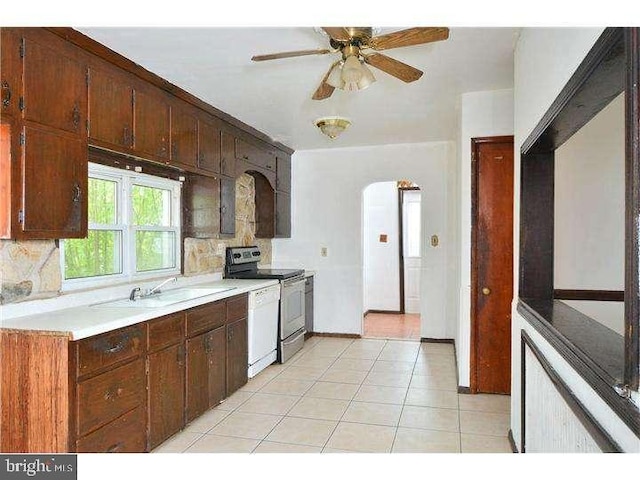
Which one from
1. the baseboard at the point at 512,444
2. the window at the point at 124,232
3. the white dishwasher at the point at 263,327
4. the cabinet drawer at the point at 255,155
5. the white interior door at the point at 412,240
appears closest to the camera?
the baseboard at the point at 512,444

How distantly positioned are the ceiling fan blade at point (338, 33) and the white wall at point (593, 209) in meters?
2.09

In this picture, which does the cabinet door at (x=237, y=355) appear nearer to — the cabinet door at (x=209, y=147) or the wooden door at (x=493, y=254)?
the cabinet door at (x=209, y=147)

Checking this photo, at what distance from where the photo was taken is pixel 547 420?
1788mm

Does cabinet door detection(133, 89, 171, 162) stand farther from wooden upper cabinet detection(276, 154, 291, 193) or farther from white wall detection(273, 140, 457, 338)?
white wall detection(273, 140, 457, 338)

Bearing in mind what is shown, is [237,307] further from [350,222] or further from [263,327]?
[350,222]

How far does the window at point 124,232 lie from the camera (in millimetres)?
2869

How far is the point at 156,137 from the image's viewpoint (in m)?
3.05

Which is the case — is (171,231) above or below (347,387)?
above

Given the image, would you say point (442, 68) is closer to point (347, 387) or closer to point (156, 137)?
point (156, 137)

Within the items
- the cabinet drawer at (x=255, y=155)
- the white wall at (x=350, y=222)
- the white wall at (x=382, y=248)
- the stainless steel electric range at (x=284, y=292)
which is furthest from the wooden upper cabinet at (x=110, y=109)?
the white wall at (x=382, y=248)
